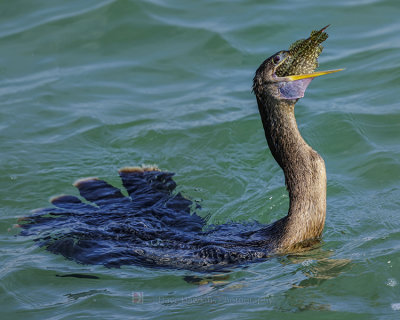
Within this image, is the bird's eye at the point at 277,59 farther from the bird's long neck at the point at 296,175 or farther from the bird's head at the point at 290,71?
the bird's long neck at the point at 296,175

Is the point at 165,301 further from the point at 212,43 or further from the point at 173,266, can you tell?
the point at 212,43

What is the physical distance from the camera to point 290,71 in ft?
18.5

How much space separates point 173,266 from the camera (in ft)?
18.8

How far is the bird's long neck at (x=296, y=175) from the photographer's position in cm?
567

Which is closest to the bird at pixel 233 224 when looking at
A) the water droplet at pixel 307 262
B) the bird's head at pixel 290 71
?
the bird's head at pixel 290 71

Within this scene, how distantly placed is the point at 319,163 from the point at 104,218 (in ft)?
6.98

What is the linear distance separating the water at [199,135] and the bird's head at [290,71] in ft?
4.61

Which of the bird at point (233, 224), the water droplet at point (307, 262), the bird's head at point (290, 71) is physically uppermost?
the bird's head at point (290, 71)

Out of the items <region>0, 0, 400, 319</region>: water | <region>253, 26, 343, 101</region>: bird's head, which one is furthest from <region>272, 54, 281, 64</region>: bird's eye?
<region>0, 0, 400, 319</region>: water

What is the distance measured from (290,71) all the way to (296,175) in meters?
0.88

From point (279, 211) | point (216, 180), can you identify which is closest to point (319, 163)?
point (279, 211)

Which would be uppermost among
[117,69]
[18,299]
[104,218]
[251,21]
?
[251,21]

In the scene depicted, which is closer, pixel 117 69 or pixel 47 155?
pixel 47 155

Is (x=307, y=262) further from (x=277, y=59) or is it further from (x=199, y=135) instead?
(x=199, y=135)
